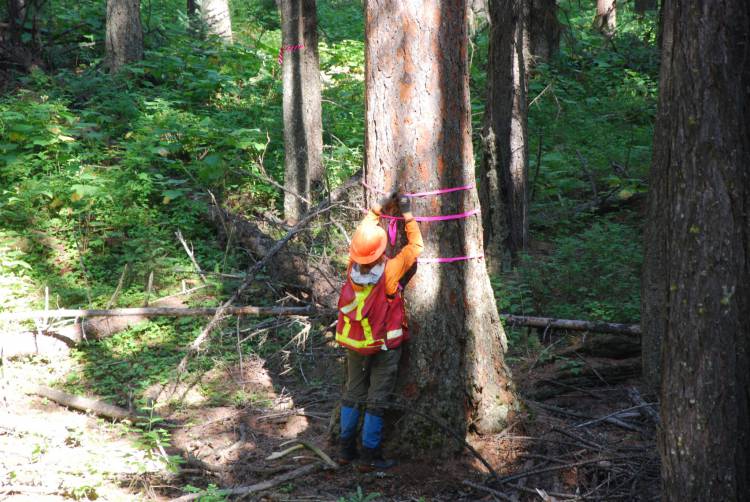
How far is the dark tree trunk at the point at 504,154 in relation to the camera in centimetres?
949

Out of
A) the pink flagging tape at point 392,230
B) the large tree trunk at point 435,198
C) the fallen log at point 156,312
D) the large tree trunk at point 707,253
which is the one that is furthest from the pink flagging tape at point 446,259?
the fallen log at point 156,312

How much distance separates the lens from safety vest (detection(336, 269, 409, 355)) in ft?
16.3

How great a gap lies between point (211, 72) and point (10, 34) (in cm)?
431

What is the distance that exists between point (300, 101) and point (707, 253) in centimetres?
803

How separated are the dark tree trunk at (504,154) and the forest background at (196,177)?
49cm

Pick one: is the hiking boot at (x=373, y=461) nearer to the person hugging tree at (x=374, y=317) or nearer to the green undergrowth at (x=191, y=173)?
the person hugging tree at (x=374, y=317)

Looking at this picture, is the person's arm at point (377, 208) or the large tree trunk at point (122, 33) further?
the large tree trunk at point (122, 33)

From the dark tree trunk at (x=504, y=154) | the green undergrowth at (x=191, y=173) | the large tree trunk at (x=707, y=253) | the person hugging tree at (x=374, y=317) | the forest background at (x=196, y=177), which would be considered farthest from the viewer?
the dark tree trunk at (x=504, y=154)

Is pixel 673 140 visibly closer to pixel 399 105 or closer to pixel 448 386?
pixel 399 105

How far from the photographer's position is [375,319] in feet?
16.3

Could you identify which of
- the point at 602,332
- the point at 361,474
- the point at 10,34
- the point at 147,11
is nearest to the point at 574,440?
the point at 361,474

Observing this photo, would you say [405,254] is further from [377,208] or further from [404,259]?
[377,208]

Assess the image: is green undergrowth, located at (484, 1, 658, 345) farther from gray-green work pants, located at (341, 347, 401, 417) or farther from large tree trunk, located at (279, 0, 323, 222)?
large tree trunk, located at (279, 0, 323, 222)

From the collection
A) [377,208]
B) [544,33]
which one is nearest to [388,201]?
[377,208]
